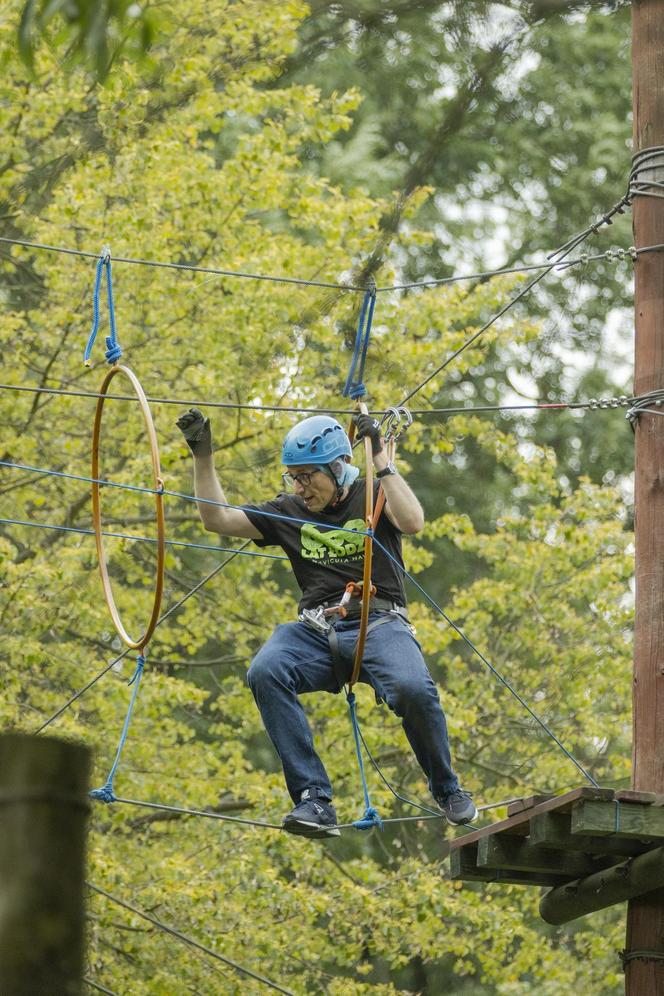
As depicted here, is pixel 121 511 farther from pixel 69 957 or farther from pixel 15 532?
pixel 69 957

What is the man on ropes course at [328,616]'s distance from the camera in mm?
6117

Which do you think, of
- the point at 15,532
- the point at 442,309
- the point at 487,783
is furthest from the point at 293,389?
the point at 487,783

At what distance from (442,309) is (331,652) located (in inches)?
276

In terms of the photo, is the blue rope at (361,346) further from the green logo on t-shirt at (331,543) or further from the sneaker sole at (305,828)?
the sneaker sole at (305,828)

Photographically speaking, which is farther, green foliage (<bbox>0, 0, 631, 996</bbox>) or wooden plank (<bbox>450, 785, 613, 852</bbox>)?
green foliage (<bbox>0, 0, 631, 996</bbox>)

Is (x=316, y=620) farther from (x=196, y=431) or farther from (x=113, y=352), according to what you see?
(x=113, y=352)

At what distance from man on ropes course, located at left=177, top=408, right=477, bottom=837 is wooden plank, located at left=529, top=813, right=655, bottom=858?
16.9 inches

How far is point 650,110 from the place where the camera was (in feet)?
22.3

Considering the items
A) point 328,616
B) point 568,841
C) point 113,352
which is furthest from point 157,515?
point 568,841

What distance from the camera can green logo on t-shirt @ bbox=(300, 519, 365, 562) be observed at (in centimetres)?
629

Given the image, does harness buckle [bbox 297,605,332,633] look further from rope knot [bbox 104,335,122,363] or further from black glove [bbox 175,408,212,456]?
rope knot [bbox 104,335,122,363]

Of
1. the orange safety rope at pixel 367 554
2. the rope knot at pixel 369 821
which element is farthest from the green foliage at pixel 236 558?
the orange safety rope at pixel 367 554

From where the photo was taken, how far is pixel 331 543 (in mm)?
6293

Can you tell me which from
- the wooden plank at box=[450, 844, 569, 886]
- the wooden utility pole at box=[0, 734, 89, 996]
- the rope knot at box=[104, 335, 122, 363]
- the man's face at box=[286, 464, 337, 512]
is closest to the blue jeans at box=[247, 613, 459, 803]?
the wooden plank at box=[450, 844, 569, 886]
